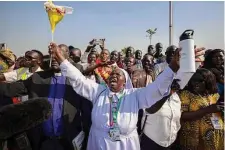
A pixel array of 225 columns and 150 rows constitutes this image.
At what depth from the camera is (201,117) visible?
3.96 metres

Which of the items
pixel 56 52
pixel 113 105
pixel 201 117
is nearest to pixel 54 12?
pixel 56 52

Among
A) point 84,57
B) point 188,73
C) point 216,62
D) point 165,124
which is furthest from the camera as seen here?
point 84,57

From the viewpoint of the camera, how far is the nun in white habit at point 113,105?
3449 millimetres

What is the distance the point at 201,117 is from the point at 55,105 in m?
1.76

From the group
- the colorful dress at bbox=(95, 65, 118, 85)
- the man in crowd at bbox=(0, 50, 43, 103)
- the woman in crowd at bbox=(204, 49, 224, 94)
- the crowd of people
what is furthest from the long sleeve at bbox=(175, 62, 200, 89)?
the colorful dress at bbox=(95, 65, 118, 85)

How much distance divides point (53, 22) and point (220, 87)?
2461 mm

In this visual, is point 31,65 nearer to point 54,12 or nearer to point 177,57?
point 54,12

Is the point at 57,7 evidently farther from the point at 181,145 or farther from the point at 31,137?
the point at 181,145

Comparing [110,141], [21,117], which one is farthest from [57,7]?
[21,117]

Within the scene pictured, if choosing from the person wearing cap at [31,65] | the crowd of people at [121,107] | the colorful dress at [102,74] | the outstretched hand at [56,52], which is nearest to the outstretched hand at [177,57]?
the crowd of people at [121,107]

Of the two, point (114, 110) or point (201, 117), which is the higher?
point (114, 110)

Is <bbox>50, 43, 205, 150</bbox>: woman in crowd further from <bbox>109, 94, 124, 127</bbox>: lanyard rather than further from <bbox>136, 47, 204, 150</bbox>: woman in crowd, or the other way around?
<bbox>136, 47, 204, 150</bbox>: woman in crowd

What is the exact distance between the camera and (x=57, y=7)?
13.2 feet

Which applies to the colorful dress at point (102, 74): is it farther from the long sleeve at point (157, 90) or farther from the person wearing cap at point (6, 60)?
the long sleeve at point (157, 90)
